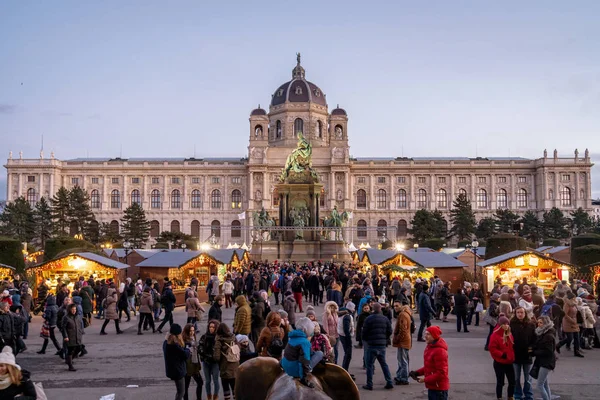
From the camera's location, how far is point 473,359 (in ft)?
42.7

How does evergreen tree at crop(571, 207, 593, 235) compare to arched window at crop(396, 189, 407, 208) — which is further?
arched window at crop(396, 189, 407, 208)

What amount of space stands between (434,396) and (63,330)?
7.76 meters

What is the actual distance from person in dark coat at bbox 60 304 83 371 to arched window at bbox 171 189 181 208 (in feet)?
279

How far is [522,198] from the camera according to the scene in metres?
95.9

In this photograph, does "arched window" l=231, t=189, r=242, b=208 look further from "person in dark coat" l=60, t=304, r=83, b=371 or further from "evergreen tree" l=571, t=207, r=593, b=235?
"person in dark coat" l=60, t=304, r=83, b=371

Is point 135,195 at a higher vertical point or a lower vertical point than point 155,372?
higher

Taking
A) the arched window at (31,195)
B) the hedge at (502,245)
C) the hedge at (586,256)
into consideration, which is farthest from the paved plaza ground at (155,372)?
the arched window at (31,195)

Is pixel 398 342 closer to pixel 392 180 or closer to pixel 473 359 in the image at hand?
pixel 473 359

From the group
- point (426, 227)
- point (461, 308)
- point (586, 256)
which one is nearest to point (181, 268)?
Result: point (461, 308)

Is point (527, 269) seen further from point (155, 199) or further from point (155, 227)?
point (155, 199)

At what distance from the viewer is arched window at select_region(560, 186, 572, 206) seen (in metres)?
93.6

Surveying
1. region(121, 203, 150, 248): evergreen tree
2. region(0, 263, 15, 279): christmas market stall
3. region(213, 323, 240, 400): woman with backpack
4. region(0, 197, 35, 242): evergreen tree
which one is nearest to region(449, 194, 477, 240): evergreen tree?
region(121, 203, 150, 248): evergreen tree

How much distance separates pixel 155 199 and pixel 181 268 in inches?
2879

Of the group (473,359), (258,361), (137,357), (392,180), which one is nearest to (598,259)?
(473,359)
